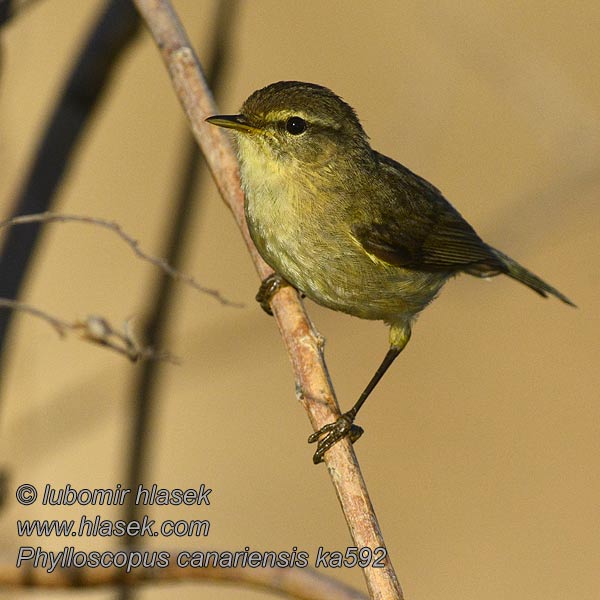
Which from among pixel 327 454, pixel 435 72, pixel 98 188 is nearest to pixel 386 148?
pixel 435 72

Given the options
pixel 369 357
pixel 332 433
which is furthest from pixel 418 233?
pixel 369 357

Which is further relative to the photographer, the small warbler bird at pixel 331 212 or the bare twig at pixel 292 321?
the small warbler bird at pixel 331 212

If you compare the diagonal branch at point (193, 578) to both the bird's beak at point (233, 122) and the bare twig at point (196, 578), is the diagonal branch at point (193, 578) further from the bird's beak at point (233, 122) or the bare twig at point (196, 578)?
the bird's beak at point (233, 122)

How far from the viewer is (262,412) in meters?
6.78

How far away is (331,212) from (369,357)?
3.48 metres

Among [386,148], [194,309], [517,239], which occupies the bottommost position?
[517,239]

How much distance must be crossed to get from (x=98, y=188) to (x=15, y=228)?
3539mm

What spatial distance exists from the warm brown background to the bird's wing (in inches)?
61.4

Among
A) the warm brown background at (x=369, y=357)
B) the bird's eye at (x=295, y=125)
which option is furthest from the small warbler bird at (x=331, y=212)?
the warm brown background at (x=369, y=357)

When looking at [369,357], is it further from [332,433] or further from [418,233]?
[332,433]

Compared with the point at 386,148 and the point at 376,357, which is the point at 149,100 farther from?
the point at 386,148

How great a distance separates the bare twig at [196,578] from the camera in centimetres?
240

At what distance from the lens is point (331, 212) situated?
363 cm

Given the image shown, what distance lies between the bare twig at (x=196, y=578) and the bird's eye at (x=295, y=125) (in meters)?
1.77
